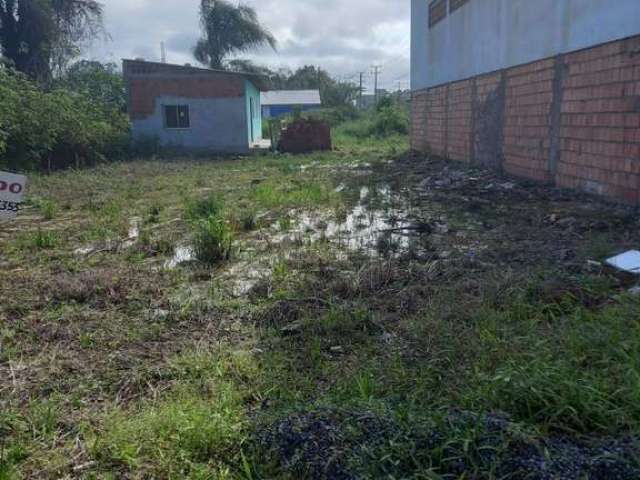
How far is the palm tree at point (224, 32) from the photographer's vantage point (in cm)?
3253

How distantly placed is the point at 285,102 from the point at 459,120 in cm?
3332

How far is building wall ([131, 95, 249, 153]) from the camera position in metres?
19.6

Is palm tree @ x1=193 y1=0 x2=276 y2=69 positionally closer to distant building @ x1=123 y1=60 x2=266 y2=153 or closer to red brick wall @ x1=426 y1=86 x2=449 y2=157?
distant building @ x1=123 y1=60 x2=266 y2=153

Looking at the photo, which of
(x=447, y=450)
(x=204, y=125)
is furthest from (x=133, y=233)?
(x=204, y=125)

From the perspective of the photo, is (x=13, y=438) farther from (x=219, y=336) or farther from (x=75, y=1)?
(x=75, y=1)

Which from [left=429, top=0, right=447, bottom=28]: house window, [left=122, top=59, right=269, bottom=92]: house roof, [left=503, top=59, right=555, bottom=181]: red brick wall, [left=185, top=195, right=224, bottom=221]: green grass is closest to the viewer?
[left=185, top=195, right=224, bottom=221]: green grass

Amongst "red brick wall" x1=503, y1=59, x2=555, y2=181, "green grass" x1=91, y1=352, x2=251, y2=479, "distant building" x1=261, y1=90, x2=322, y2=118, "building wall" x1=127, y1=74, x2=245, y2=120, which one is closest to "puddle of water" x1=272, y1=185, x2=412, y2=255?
"red brick wall" x1=503, y1=59, x2=555, y2=181

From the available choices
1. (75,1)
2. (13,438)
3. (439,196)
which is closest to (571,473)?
(13,438)

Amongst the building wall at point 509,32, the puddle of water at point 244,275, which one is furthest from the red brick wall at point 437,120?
the puddle of water at point 244,275

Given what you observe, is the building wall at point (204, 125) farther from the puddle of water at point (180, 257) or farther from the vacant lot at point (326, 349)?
the puddle of water at point (180, 257)

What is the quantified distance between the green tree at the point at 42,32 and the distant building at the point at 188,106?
330 cm

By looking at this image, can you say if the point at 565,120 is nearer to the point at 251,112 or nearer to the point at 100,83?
the point at 251,112

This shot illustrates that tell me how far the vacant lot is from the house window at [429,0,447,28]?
894 centimetres

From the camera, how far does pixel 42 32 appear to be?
19297 millimetres
